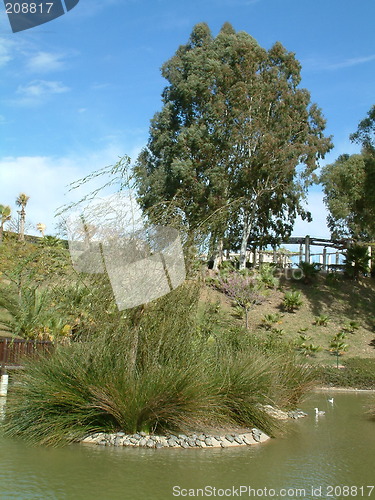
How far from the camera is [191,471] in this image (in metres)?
6.21

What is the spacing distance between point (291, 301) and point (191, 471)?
19.2 m

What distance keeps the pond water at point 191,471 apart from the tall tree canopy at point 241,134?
18.3 m

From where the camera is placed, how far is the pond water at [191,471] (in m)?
5.39

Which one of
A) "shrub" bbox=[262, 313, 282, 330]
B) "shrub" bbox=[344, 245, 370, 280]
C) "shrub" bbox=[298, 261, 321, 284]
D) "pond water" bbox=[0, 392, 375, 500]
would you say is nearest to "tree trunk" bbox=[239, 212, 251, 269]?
"shrub" bbox=[298, 261, 321, 284]

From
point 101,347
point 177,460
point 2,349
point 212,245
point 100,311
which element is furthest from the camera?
point 2,349

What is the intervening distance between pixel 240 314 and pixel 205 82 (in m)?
A: 11.3

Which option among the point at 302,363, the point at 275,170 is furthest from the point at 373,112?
the point at 302,363

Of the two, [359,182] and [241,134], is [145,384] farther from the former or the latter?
[241,134]

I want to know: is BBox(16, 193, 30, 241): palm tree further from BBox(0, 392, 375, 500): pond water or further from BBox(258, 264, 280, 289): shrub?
BBox(0, 392, 375, 500): pond water

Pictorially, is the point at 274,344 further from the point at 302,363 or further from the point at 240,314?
the point at 240,314

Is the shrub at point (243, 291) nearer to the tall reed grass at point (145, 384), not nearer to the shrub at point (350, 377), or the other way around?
the shrub at point (350, 377)

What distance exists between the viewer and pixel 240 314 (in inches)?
936

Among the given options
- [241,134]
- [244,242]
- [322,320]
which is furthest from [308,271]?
[241,134]

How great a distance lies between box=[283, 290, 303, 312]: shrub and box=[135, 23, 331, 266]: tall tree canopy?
11.5 feet
